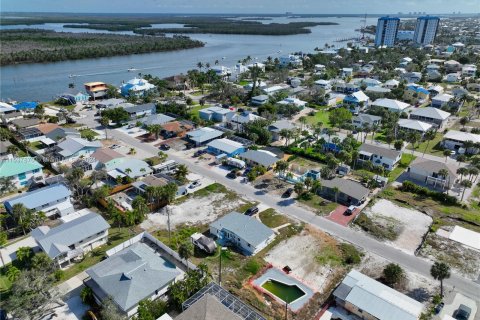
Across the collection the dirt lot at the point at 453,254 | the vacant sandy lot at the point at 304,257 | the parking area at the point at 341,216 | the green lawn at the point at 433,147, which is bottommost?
the green lawn at the point at 433,147

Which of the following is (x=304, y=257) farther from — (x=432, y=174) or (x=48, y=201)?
(x=48, y=201)

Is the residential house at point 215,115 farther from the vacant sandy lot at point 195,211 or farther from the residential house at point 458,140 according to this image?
the residential house at point 458,140

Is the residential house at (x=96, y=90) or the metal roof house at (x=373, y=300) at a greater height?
the residential house at (x=96, y=90)

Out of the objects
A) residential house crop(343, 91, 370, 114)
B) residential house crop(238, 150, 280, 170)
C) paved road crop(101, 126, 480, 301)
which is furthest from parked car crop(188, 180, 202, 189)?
residential house crop(343, 91, 370, 114)

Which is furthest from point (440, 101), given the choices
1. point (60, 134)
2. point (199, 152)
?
point (60, 134)

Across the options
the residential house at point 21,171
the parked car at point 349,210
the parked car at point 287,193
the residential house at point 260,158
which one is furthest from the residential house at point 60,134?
the parked car at point 349,210

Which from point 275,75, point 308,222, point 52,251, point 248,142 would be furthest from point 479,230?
point 275,75
